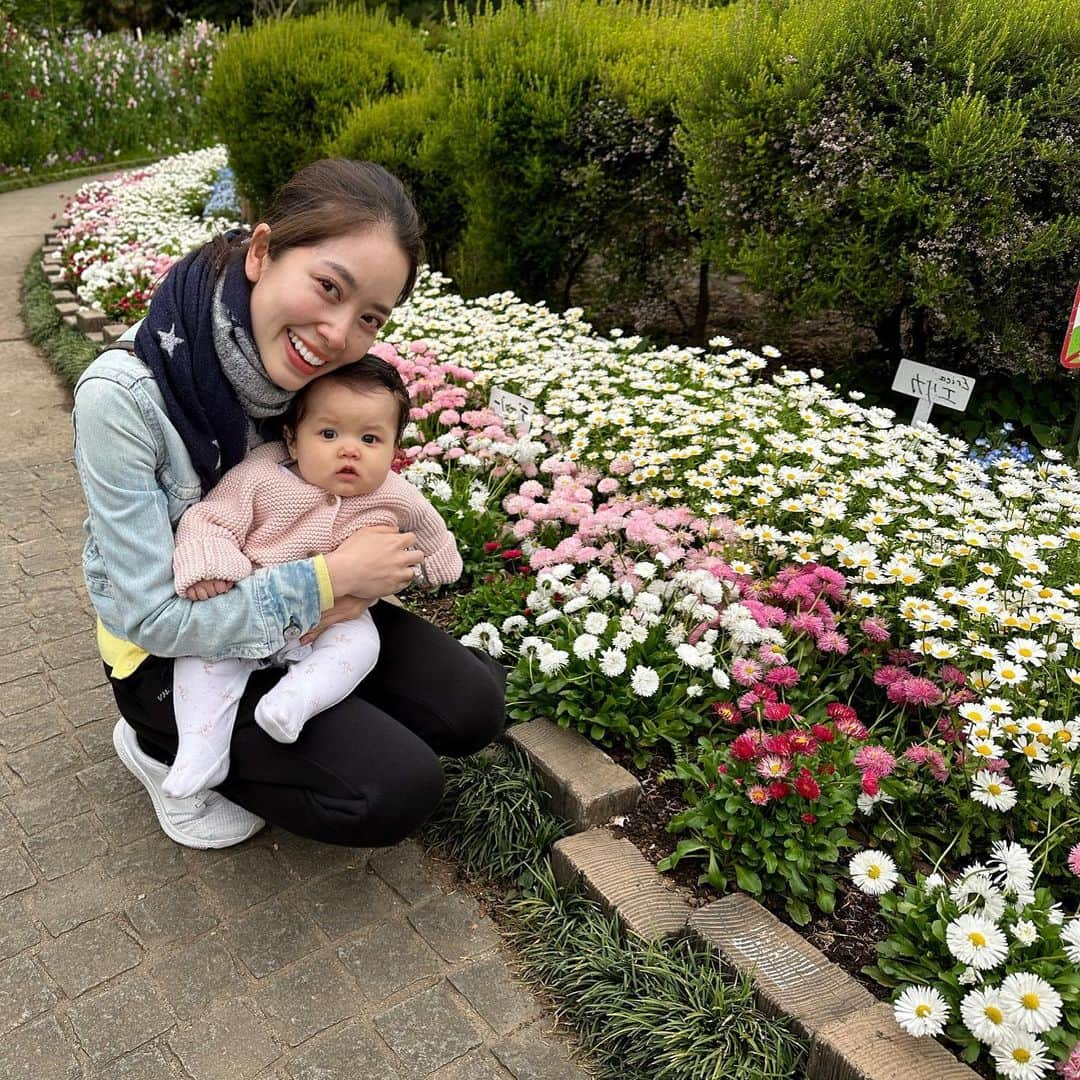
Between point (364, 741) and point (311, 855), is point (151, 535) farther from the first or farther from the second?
point (311, 855)

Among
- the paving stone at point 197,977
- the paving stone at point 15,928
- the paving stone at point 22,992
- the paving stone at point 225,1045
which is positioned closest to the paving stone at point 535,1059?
the paving stone at point 225,1045

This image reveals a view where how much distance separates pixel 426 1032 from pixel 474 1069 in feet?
0.41

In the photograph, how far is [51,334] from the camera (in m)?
6.27

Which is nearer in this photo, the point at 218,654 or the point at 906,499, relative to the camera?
the point at 218,654

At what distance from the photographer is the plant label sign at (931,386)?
3725 millimetres

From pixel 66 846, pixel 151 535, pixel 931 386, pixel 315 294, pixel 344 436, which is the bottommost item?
pixel 66 846

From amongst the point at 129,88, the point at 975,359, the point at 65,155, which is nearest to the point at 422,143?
the point at 975,359

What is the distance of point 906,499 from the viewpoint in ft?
9.99

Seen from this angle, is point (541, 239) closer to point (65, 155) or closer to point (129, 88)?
point (65, 155)

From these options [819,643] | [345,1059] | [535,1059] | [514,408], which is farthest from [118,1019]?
[514,408]

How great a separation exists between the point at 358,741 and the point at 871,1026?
113 cm

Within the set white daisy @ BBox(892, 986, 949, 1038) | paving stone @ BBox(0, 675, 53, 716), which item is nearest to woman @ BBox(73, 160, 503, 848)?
paving stone @ BBox(0, 675, 53, 716)

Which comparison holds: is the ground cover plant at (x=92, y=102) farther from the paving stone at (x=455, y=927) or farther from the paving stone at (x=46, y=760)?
the paving stone at (x=455, y=927)

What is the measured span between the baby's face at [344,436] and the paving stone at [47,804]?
1075mm
